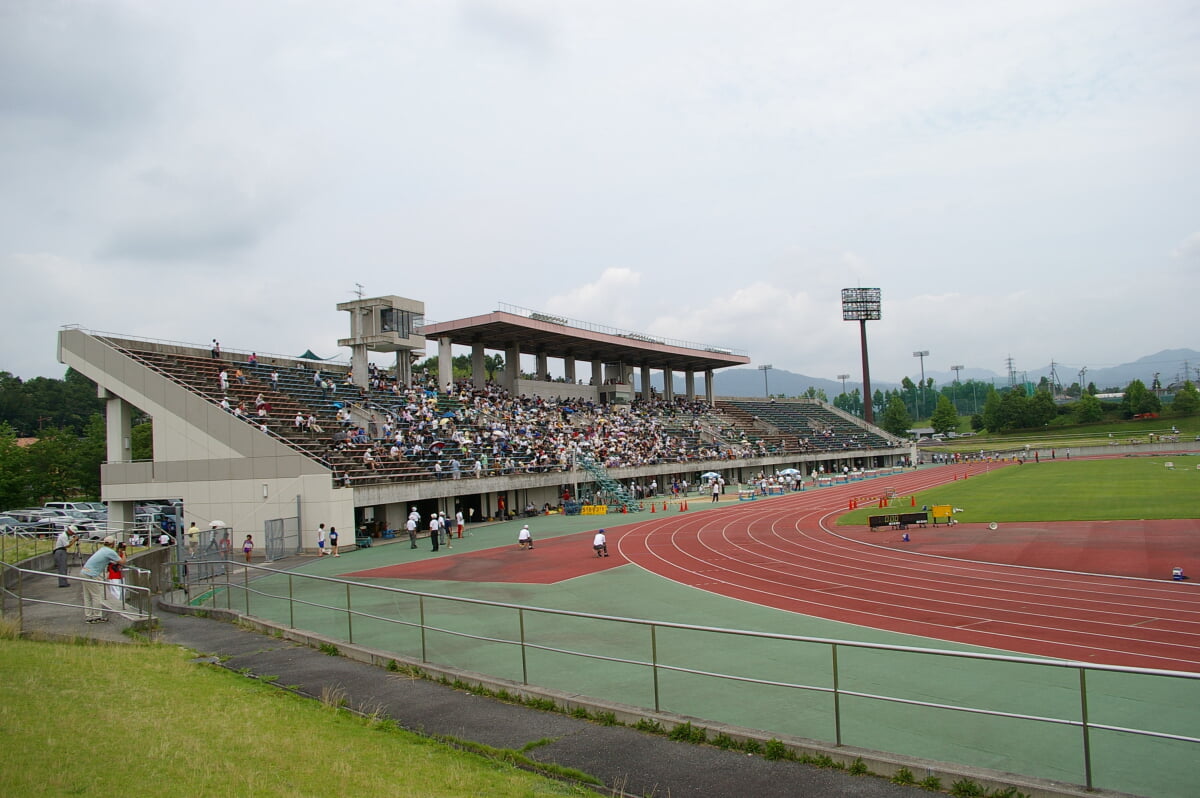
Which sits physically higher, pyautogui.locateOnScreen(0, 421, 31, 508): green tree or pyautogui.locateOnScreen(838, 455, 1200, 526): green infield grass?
pyautogui.locateOnScreen(0, 421, 31, 508): green tree

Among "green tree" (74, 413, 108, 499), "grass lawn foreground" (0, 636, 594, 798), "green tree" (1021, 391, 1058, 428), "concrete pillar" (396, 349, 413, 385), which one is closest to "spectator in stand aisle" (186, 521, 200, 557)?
"grass lawn foreground" (0, 636, 594, 798)

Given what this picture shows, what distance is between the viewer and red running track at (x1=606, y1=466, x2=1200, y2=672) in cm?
1373

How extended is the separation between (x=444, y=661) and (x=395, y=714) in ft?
8.32

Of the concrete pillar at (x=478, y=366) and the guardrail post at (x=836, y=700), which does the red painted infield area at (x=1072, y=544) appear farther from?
the concrete pillar at (x=478, y=366)

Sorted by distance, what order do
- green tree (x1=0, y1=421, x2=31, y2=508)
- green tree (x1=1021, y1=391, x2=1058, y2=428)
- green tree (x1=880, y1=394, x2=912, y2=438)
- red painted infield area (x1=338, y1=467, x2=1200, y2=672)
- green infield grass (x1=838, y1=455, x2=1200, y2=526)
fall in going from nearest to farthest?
red painted infield area (x1=338, y1=467, x2=1200, y2=672) < green infield grass (x1=838, y1=455, x2=1200, y2=526) < green tree (x1=0, y1=421, x2=31, y2=508) < green tree (x1=1021, y1=391, x2=1058, y2=428) < green tree (x1=880, y1=394, x2=912, y2=438)

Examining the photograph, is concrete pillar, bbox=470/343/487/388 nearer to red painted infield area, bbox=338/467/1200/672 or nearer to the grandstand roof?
the grandstand roof

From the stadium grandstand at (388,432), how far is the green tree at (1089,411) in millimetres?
80088

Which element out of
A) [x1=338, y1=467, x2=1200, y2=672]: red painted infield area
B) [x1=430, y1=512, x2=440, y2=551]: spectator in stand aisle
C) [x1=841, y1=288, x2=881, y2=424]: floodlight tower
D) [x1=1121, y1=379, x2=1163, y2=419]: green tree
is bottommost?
[x1=338, y1=467, x2=1200, y2=672]: red painted infield area

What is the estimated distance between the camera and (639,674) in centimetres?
971

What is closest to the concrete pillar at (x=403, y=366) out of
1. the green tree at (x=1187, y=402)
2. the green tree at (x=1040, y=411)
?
the green tree at (x=1040, y=411)

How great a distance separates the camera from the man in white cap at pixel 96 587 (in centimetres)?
1405

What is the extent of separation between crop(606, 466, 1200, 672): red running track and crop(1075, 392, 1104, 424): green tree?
376 ft

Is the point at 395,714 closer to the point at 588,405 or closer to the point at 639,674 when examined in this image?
the point at 639,674

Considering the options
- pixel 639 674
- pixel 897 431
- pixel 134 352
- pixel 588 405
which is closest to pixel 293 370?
pixel 134 352
